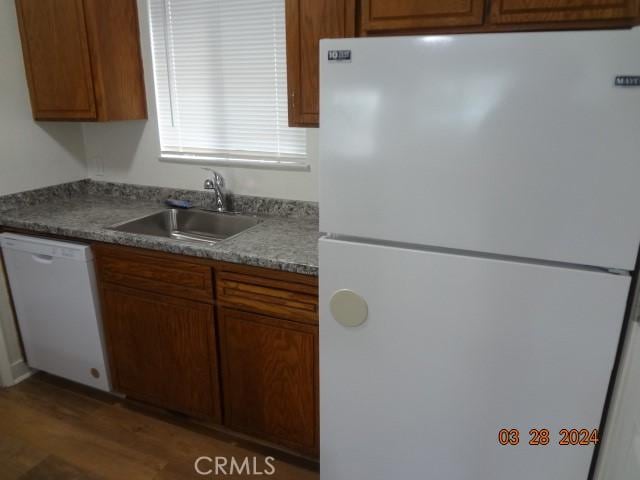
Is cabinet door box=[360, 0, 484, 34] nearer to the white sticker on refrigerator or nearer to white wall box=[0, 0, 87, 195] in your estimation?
the white sticker on refrigerator

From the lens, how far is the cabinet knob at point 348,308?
1.29 m

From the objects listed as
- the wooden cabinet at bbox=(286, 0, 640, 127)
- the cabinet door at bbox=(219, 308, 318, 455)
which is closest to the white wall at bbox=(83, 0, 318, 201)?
the wooden cabinet at bbox=(286, 0, 640, 127)

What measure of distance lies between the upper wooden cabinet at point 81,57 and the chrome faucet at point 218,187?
0.56 metres

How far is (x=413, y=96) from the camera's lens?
108 centimetres

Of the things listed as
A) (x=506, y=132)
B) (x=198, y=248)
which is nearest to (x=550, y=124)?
(x=506, y=132)

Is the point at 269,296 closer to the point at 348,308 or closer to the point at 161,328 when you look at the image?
the point at 348,308

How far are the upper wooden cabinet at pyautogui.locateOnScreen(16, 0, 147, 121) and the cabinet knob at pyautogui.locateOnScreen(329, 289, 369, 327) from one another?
1619 mm

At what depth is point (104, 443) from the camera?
6.61 ft

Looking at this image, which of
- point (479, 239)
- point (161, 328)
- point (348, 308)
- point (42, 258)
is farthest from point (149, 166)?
point (479, 239)

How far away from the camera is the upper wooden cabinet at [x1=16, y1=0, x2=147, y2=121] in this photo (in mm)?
2117

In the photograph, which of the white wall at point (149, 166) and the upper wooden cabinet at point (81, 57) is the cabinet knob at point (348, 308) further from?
the upper wooden cabinet at point (81, 57)

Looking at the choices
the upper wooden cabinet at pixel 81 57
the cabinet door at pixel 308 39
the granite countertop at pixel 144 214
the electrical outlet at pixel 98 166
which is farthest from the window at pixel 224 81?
the electrical outlet at pixel 98 166
